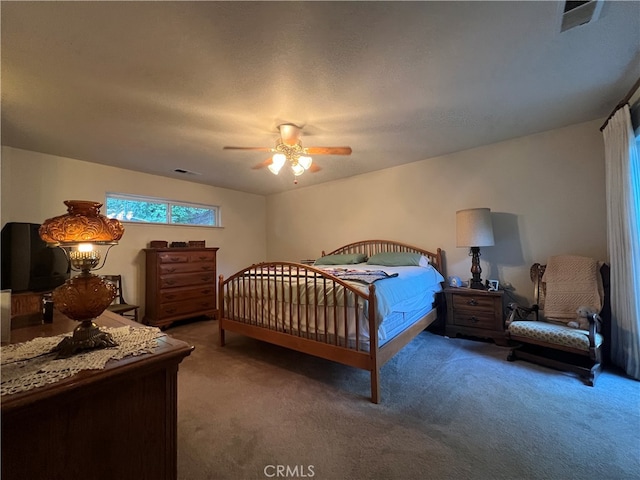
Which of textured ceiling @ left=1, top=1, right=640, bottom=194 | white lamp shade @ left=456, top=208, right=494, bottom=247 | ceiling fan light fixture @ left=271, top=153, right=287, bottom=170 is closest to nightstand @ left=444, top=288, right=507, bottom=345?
white lamp shade @ left=456, top=208, right=494, bottom=247

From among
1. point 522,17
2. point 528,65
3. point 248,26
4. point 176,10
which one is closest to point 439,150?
point 528,65

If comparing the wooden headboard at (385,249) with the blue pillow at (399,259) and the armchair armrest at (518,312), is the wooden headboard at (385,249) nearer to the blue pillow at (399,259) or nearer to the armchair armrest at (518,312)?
the blue pillow at (399,259)

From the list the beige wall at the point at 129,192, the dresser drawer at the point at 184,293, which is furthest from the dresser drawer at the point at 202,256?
the beige wall at the point at 129,192

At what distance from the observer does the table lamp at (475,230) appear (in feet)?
10.2

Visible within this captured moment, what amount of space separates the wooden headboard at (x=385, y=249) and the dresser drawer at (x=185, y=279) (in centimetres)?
214

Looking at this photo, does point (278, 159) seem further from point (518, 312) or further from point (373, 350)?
point (518, 312)

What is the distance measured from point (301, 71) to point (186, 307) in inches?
149

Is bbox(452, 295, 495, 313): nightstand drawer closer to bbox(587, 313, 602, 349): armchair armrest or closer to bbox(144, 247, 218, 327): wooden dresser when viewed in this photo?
bbox(587, 313, 602, 349): armchair armrest

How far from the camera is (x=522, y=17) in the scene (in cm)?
150

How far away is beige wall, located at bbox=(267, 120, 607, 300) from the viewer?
9.43ft

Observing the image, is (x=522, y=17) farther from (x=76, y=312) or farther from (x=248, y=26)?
(x=76, y=312)

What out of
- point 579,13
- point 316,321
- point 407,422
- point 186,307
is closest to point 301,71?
point 579,13

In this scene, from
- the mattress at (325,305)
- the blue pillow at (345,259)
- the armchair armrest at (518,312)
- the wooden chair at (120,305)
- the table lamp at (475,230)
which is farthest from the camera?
the blue pillow at (345,259)

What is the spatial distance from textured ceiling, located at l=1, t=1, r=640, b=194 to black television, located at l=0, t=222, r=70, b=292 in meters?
1.08
